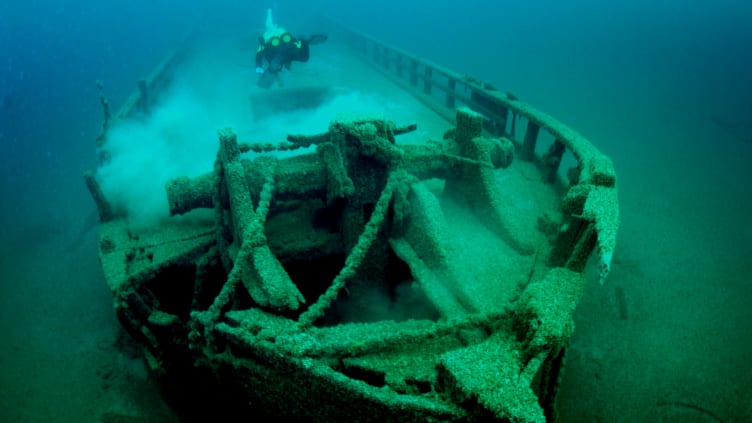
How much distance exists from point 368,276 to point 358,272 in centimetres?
9

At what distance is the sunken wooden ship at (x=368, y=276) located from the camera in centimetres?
180

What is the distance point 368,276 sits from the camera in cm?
308

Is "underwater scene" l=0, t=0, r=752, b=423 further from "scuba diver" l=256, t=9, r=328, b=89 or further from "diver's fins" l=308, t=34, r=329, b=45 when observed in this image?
"diver's fins" l=308, t=34, r=329, b=45

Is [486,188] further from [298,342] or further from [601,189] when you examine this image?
[298,342]

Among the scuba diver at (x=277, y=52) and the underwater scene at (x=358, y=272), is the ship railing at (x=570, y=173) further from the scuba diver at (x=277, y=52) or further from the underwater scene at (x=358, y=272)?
the scuba diver at (x=277, y=52)

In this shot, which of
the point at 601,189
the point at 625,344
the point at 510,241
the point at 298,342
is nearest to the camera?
the point at 298,342

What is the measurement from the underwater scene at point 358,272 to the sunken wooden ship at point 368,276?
1cm

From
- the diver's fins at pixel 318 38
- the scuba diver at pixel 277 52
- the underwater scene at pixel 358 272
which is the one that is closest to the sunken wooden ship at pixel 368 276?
the underwater scene at pixel 358 272

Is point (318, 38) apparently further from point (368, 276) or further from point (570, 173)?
point (368, 276)

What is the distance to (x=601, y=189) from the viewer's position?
8.62 feet

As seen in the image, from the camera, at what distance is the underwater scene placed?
1948mm

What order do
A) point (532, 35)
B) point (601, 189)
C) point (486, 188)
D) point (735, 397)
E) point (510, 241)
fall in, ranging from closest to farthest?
point (601, 189)
point (510, 241)
point (486, 188)
point (735, 397)
point (532, 35)

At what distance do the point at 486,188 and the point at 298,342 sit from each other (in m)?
1.88

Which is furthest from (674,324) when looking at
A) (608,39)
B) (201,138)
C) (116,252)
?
(608,39)
